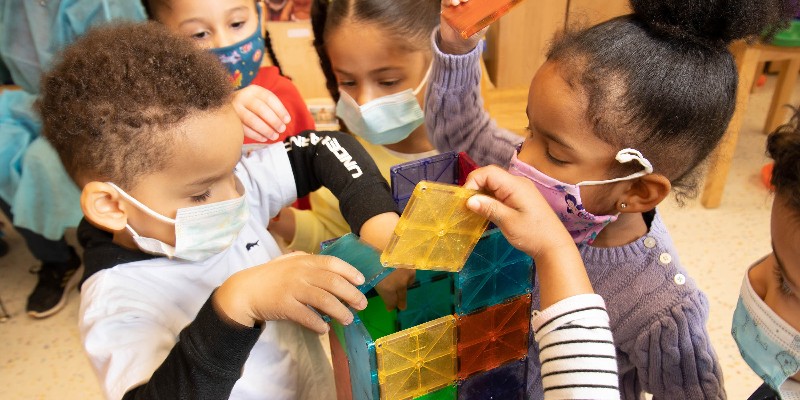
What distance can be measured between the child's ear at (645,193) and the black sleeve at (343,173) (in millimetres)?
344

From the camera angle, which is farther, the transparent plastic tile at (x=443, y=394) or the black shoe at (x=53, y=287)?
the black shoe at (x=53, y=287)

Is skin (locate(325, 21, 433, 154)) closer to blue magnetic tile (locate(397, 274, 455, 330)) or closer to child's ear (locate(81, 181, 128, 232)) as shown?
blue magnetic tile (locate(397, 274, 455, 330))

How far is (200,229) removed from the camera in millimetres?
831

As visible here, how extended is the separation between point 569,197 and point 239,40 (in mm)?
883

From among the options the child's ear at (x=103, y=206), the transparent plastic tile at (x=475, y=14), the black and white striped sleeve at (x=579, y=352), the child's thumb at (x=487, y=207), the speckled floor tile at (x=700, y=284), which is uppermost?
the transparent plastic tile at (x=475, y=14)

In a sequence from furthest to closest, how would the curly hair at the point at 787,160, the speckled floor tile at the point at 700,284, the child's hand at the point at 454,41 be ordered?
the speckled floor tile at the point at 700,284 → the child's hand at the point at 454,41 → the curly hair at the point at 787,160

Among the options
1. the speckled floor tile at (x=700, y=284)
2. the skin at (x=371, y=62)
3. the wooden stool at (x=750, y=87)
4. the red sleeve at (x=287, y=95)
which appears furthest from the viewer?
the wooden stool at (x=750, y=87)

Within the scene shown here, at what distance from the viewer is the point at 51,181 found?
1705mm

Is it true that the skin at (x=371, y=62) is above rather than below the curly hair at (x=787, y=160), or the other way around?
below

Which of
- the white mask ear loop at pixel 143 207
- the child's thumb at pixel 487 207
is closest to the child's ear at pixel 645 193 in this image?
the child's thumb at pixel 487 207

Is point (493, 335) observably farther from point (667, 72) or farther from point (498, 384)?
point (667, 72)

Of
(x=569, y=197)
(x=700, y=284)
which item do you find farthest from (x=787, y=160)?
(x=700, y=284)

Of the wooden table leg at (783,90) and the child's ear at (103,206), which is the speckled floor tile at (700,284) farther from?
the child's ear at (103,206)

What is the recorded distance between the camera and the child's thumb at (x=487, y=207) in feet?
2.05
